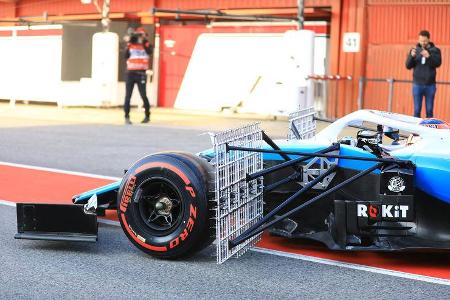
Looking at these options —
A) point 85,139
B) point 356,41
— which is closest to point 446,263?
point 85,139

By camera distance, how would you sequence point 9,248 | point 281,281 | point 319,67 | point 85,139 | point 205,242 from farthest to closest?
point 319,67
point 85,139
point 9,248
point 205,242
point 281,281

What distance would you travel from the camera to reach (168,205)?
6027 mm

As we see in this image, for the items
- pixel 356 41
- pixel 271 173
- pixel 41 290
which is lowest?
pixel 41 290

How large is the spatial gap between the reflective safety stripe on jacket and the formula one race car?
11.8 metres

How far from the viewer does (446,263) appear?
618 centimetres

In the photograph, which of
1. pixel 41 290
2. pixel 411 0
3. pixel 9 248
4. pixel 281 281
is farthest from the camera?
pixel 411 0

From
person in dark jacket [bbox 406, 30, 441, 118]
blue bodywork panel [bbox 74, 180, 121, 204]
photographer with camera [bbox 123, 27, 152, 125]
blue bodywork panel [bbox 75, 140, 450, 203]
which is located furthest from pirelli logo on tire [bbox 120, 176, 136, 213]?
photographer with camera [bbox 123, 27, 152, 125]

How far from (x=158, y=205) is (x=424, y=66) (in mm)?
11308

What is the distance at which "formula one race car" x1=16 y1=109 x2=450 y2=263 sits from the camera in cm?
587

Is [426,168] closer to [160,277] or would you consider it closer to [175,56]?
[160,277]

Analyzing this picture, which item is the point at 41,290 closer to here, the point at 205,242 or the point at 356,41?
the point at 205,242

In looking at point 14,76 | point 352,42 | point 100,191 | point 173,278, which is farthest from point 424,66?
point 14,76

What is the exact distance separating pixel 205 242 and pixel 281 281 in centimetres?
64

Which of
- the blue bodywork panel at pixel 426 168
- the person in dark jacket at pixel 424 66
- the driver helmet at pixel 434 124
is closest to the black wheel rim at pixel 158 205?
the blue bodywork panel at pixel 426 168
